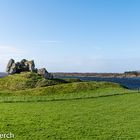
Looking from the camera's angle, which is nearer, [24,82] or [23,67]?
[24,82]

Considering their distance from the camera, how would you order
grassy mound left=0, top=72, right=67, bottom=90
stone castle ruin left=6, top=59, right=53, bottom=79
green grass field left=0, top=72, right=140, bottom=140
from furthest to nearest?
1. stone castle ruin left=6, top=59, right=53, bottom=79
2. grassy mound left=0, top=72, right=67, bottom=90
3. green grass field left=0, top=72, right=140, bottom=140

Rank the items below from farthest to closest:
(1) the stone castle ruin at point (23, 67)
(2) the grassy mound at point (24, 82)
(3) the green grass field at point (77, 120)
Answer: (1) the stone castle ruin at point (23, 67) → (2) the grassy mound at point (24, 82) → (3) the green grass field at point (77, 120)

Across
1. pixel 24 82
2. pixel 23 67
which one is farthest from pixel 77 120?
pixel 23 67

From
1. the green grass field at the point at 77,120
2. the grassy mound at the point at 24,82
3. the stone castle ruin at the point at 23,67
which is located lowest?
the green grass field at the point at 77,120

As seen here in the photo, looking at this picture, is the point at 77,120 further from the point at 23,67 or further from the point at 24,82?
the point at 23,67

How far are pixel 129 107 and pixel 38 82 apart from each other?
50040 mm

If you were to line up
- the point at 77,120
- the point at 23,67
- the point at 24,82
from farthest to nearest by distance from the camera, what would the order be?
the point at 23,67, the point at 24,82, the point at 77,120

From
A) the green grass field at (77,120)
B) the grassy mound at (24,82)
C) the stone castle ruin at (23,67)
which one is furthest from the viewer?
the stone castle ruin at (23,67)

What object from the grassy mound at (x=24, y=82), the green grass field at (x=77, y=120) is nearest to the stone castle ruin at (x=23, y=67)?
the grassy mound at (x=24, y=82)

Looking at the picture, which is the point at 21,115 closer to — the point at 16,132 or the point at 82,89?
the point at 16,132

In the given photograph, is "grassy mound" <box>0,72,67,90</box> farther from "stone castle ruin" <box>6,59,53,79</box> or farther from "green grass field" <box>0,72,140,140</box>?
"green grass field" <box>0,72,140,140</box>

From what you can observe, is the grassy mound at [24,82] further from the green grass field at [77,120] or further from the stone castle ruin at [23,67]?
the green grass field at [77,120]

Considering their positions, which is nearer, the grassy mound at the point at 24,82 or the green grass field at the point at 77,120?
the green grass field at the point at 77,120

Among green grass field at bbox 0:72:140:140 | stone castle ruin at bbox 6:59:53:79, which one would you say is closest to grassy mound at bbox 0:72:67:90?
stone castle ruin at bbox 6:59:53:79
